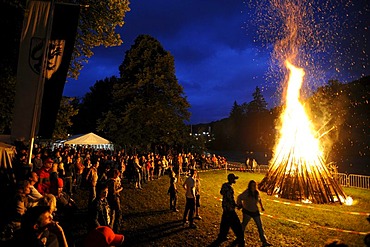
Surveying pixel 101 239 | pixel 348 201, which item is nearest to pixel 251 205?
pixel 101 239

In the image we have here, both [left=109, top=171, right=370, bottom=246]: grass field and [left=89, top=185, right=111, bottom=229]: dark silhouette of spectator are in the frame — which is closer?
[left=89, top=185, right=111, bottom=229]: dark silhouette of spectator

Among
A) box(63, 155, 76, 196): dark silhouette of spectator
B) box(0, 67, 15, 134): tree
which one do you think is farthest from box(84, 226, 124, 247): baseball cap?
box(0, 67, 15, 134): tree

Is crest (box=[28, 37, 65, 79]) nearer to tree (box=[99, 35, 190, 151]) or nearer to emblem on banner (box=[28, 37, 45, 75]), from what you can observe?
emblem on banner (box=[28, 37, 45, 75])

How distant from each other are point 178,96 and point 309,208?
20138 mm

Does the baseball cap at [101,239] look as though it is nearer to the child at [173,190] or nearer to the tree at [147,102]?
the child at [173,190]

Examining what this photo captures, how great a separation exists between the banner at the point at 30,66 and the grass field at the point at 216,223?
4.36 meters

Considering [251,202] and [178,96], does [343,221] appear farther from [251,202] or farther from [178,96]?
[178,96]

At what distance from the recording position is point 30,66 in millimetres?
7199

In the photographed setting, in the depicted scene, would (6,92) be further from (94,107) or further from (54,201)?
(94,107)

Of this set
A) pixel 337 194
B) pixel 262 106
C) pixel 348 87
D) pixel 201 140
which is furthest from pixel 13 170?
pixel 262 106

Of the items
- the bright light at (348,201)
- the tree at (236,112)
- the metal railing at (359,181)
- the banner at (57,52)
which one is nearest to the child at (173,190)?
the banner at (57,52)

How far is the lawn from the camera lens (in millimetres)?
8359

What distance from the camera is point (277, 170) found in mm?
16875

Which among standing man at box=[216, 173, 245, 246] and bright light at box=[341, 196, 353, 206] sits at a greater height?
standing man at box=[216, 173, 245, 246]
